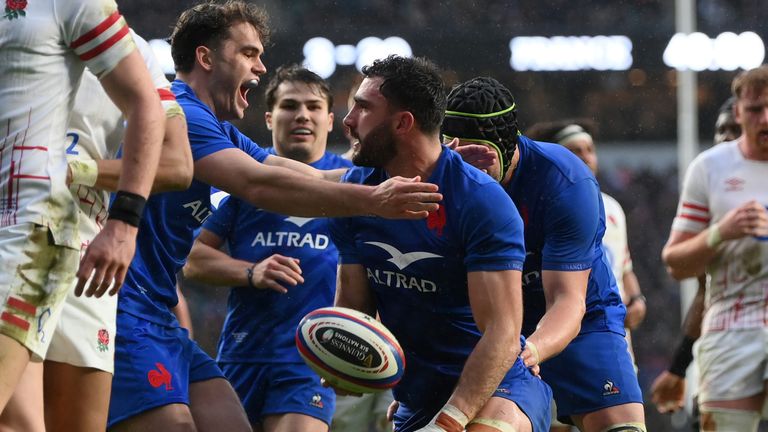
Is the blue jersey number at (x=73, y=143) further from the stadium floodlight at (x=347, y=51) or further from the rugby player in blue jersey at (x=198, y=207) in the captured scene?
the stadium floodlight at (x=347, y=51)

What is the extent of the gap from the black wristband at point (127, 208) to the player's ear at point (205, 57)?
5.39ft

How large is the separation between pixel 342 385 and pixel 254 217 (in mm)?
2159

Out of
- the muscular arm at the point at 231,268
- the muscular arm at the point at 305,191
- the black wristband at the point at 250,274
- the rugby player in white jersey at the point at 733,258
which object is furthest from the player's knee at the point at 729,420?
the muscular arm at the point at 305,191

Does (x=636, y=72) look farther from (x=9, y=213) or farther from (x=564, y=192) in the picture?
(x=9, y=213)

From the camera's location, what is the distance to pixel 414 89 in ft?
14.2

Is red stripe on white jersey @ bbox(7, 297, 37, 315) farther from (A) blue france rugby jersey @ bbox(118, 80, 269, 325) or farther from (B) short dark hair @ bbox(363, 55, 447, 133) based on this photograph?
(B) short dark hair @ bbox(363, 55, 447, 133)

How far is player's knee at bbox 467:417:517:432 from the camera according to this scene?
4.07m

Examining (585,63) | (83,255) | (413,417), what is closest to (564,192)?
(413,417)

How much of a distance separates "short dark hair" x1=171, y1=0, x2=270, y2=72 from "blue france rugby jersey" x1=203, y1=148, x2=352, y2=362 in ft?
4.24

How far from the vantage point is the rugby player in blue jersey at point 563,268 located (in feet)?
15.4

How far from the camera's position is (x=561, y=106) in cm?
2117

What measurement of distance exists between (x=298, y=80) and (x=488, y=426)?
9.87 feet

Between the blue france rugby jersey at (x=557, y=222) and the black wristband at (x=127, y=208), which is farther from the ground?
the black wristband at (x=127, y=208)

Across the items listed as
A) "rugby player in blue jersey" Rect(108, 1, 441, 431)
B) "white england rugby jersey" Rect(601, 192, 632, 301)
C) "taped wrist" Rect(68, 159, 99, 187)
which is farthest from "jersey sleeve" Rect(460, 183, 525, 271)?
"white england rugby jersey" Rect(601, 192, 632, 301)
